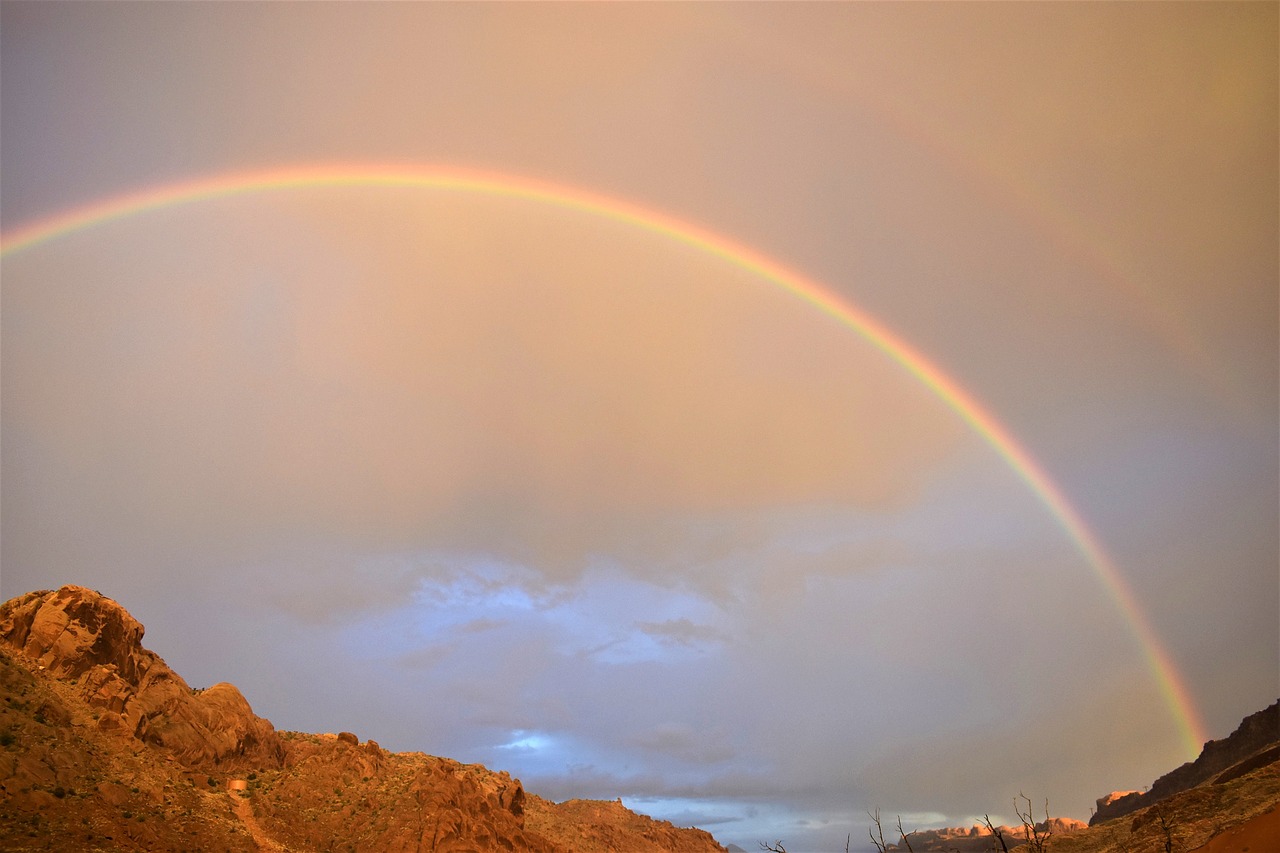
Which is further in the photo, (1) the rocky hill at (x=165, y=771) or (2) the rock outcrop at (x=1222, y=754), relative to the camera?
(2) the rock outcrop at (x=1222, y=754)

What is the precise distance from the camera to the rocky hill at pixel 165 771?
4518 cm

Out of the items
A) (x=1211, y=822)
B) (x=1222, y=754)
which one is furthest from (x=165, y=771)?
(x=1222, y=754)

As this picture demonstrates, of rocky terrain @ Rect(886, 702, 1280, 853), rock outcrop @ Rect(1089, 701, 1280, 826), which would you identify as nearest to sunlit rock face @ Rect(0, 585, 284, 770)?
rocky terrain @ Rect(886, 702, 1280, 853)

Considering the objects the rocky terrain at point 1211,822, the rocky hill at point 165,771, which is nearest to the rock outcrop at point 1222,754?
the rocky terrain at point 1211,822

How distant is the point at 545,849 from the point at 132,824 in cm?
3919

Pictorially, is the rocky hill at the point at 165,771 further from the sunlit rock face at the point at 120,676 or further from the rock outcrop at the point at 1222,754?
the rock outcrop at the point at 1222,754

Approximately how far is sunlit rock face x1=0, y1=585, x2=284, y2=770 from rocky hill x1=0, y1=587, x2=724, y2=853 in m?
0.10

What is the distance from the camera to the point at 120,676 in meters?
60.1

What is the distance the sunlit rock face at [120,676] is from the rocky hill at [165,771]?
0.33ft

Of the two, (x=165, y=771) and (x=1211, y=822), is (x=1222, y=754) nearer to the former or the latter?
(x=1211, y=822)

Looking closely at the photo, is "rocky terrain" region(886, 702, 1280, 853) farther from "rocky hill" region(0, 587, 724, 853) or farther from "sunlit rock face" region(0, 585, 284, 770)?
A: "sunlit rock face" region(0, 585, 284, 770)

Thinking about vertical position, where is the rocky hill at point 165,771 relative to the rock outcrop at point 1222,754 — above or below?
below

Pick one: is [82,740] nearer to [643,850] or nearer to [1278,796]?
[1278,796]

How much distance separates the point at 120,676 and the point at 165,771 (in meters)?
8.69
